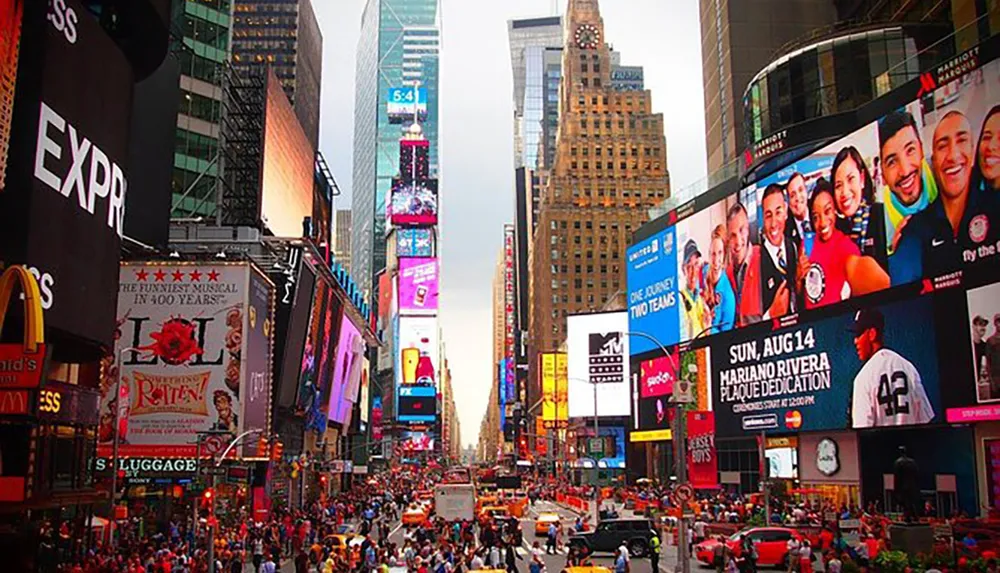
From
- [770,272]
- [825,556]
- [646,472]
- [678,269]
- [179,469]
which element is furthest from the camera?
[646,472]

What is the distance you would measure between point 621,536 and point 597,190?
127785 mm

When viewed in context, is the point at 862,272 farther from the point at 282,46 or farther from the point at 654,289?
the point at 282,46

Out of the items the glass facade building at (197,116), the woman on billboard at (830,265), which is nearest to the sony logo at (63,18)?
the woman on billboard at (830,265)

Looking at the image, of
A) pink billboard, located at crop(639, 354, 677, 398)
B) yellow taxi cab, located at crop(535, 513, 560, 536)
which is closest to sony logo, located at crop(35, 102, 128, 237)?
yellow taxi cab, located at crop(535, 513, 560, 536)

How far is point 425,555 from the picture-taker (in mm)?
29391

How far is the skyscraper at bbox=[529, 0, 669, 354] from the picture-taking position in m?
160

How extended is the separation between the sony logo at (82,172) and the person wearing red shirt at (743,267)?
46.8 metres

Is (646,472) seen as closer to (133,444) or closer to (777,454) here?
(777,454)

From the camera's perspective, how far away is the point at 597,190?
527 ft

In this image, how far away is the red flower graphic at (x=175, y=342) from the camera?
153 ft

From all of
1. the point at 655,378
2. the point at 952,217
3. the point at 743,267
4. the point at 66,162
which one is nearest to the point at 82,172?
the point at 66,162

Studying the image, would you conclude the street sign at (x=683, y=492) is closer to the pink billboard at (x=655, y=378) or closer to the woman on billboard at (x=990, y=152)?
the woman on billboard at (x=990, y=152)

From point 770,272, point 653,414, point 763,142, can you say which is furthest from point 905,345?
point 653,414

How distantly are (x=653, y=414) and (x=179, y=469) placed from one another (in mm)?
51749
